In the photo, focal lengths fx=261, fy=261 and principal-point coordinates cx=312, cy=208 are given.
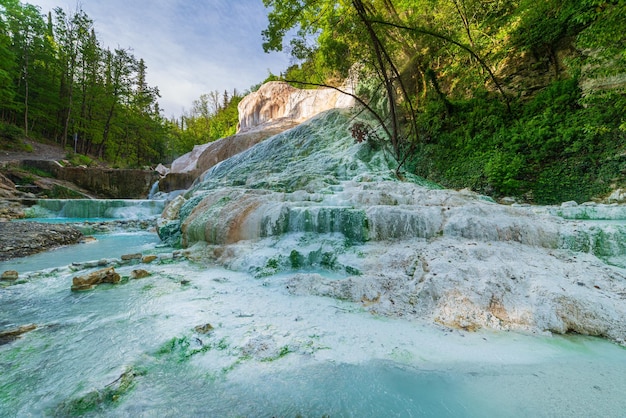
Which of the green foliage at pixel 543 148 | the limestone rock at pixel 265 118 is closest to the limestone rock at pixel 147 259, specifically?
the green foliage at pixel 543 148

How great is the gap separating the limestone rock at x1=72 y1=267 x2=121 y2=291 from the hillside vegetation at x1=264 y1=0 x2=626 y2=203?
5026 millimetres

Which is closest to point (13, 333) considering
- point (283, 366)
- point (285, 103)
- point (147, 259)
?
point (283, 366)

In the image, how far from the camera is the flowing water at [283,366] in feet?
4.33

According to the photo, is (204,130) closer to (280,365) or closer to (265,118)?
(265,118)

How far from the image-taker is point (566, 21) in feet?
23.0

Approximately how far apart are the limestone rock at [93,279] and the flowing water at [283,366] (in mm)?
407

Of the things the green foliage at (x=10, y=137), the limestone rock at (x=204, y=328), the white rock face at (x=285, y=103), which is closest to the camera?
the limestone rock at (x=204, y=328)

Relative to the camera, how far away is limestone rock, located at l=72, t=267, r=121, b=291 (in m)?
2.96

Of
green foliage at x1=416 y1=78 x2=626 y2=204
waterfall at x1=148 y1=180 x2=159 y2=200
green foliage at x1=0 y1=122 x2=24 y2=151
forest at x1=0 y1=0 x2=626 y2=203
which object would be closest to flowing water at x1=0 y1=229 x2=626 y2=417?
forest at x1=0 y1=0 x2=626 y2=203

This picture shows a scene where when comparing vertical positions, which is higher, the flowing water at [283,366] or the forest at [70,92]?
the forest at [70,92]

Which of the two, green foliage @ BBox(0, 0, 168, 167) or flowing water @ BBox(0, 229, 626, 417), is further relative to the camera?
green foliage @ BBox(0, 0, 168, 167)

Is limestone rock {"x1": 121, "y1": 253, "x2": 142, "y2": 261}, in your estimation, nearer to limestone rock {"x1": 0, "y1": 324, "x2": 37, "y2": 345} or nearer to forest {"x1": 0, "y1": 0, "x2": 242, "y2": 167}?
limestone rock {"x1": 0, "y1": 324, "x2": 37, "y2": 345}

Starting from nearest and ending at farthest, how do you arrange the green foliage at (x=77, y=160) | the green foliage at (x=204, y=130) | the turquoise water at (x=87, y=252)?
the turquoise water at (x=87, y=252) < the green foliage at (x=77, y=160) < the green foliage at (x=204, y=130)

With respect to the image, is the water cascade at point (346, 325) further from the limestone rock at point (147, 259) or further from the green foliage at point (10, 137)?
the green foliage at point (10, 137)
